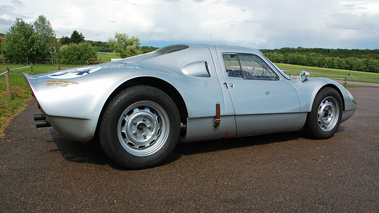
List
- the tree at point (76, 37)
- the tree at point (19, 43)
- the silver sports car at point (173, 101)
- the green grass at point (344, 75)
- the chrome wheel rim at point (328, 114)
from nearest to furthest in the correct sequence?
the silver sports car at point (173, 101) → the chrome wheel rim at point (328, 114) → the green grass at point (344, 75) → the tree at point (19, 43) → the tree at point (76, 37)

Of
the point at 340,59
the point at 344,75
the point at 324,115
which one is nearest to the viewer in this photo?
the point at 324,115

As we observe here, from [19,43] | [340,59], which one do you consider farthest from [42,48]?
[340,59]

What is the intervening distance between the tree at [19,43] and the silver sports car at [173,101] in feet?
195

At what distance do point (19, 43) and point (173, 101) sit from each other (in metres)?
62.9

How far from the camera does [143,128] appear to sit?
3.06 meters

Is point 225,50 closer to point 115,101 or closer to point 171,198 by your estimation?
point 115,101

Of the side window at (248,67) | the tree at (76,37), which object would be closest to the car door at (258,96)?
the side window at (248,67)

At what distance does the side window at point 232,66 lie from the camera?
12.1 ft

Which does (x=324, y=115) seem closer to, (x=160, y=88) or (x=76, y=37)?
(x=160, y=88)

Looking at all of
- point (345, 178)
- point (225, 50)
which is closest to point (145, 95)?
point (225, 50)

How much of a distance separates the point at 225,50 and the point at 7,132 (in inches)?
136

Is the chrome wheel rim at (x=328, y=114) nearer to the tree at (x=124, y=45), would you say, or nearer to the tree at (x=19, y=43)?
the tree at (x=19, y=43)

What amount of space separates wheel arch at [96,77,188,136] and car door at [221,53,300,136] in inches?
25.3

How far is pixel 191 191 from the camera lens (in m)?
2.51
